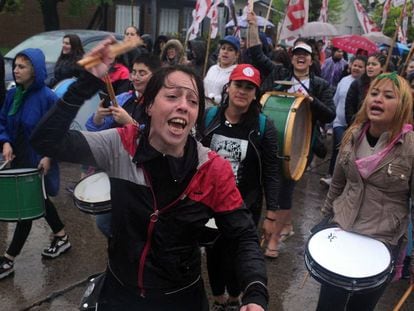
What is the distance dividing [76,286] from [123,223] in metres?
2.23

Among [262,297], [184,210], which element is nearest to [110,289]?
[184,210]

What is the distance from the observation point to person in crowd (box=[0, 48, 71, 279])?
4023mm

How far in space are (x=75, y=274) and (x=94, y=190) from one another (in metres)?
1.12

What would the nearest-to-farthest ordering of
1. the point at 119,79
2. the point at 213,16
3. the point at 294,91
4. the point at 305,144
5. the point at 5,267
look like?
the point at 5,267
the point at 119,79
the point at 294,91
the point at 305,144
the point at 213,16

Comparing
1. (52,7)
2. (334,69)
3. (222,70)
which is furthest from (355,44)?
(52,7)

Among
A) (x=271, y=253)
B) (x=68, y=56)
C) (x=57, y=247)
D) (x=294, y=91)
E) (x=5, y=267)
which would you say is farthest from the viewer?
(x=68, y=56)

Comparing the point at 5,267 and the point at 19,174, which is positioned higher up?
the point at 19,174

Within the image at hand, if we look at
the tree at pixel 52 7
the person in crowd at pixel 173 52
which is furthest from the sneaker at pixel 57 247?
the tree at pixel 52 7

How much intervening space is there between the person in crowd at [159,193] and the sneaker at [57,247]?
2.47 meters

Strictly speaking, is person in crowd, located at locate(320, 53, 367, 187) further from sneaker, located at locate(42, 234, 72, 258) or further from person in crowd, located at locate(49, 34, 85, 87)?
sneaker, located at locate(42, 234, 72, 258)

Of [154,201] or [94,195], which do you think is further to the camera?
[94,195]

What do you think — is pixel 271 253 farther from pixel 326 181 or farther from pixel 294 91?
pixel 326 181

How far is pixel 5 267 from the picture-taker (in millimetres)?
4039

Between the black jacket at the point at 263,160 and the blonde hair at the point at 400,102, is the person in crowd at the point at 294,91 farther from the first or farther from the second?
the blonde hair at the point at 400,102
